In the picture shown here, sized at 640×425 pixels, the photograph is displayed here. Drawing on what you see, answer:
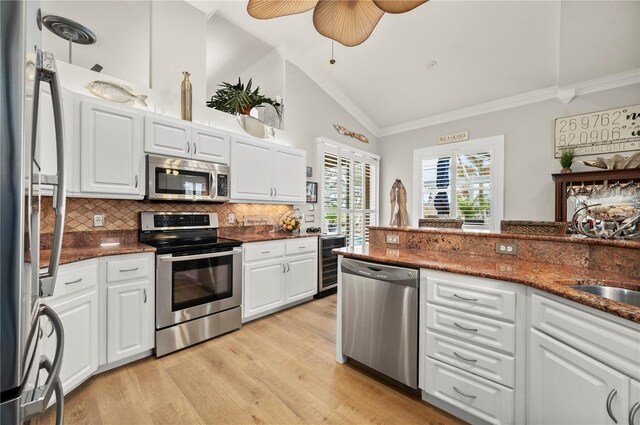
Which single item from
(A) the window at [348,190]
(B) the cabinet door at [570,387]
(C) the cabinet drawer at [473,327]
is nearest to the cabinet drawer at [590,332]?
(B) the cabinet door at [570,387]

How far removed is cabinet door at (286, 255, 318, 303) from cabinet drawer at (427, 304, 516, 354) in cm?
198

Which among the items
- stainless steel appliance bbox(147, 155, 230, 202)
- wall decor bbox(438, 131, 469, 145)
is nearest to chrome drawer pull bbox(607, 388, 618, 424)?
stainless steel appliance bbox(147, 155, 230, 202)

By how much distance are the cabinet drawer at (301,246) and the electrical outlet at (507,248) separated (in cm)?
219

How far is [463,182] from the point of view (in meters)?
4.79

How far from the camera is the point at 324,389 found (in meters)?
1.94

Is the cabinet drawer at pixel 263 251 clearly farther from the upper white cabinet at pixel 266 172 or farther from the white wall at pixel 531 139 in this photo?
the white wall at pixel 531 139

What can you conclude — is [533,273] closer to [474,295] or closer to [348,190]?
[474,295]

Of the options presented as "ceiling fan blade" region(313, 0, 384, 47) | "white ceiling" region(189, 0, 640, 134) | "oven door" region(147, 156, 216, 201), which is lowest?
"oven door" region(147, 156, 216, 201)

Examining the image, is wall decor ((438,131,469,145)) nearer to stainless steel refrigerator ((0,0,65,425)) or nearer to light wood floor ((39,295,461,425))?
light wood floor ((39,295,461,425))

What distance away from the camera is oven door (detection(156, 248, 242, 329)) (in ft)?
7.68

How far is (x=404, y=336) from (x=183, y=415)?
1480 mm

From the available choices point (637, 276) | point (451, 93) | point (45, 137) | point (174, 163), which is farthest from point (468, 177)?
point (45, 137)

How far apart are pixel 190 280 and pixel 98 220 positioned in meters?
0.99

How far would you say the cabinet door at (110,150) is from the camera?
2191 millimetres
